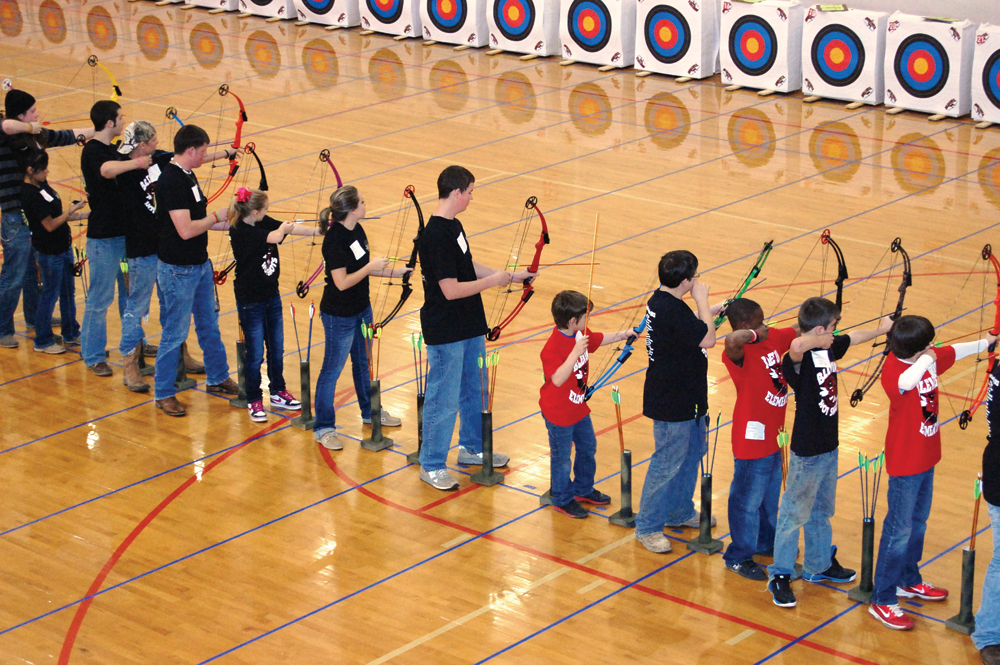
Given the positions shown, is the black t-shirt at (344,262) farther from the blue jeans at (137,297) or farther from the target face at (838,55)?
the target face at (838,55)

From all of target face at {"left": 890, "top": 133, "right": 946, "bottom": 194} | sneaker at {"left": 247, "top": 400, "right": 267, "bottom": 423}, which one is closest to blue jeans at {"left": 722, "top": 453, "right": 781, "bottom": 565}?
sneaker at {"left": 247, "top": 400, "right": 267, "bottom": 423}

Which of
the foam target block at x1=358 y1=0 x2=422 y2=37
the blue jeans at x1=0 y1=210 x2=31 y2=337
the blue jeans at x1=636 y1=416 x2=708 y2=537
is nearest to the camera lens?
the blue jeans at x1=636 y1=416 x2=708 y2=537

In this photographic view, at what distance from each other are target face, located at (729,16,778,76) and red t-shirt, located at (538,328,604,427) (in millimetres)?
9330

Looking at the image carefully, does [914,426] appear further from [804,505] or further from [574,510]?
[574,510]

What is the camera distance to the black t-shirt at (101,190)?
7.08m

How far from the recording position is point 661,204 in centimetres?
1035

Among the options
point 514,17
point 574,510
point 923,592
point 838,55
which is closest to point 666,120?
point 838,55

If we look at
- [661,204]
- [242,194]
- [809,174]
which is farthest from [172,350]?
[809,174]

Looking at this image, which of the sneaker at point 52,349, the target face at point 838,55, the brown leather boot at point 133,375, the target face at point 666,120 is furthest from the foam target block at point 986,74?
the sneaker at point 52,349

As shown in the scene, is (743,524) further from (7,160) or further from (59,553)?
(7,160)

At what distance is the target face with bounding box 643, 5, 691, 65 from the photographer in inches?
574

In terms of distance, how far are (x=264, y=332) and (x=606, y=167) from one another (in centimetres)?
540

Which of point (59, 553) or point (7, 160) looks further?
point (7, 160)

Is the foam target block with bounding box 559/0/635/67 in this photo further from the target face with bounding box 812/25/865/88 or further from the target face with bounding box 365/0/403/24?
the target face with bounding box 365/0/403/24
